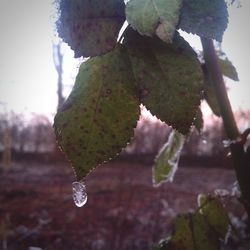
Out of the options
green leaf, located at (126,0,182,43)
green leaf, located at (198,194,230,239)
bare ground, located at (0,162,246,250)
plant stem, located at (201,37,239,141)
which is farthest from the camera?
bare ground, located at (0,162,246,250)

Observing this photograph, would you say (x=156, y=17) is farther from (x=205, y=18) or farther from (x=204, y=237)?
(x=204, y=237)

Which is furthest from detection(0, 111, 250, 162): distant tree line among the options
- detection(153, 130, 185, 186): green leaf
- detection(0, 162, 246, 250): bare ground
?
detection(153, 130, 185, 186): green leaf

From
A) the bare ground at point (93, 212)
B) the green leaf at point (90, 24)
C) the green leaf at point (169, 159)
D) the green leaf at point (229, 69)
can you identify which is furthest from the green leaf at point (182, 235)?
the bare ground at point (93, 212)

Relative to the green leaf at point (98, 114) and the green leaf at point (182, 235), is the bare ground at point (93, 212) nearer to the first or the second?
the green leaf at point (182, 235)

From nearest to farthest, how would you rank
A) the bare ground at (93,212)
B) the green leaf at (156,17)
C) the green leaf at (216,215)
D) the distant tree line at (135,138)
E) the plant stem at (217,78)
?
the green leaf at (156,17) < the plant stem at (217,78) < the green leaf at (216,215) < the bare ground at (93,212) < the distant tree line at (135,138)

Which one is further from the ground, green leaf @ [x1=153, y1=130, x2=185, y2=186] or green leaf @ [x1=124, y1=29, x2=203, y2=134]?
green leaf @ [x1=124, y1=29, x2=203, y2=134]

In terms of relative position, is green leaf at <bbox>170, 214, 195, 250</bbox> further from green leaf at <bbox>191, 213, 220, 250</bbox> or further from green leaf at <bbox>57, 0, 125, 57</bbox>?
green leaf at <bbox>57, 0, 125, 57</bbox>

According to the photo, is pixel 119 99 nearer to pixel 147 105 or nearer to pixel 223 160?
pixel 147 105

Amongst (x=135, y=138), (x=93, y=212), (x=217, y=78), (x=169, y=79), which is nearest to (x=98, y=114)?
(x=169, y=79)
